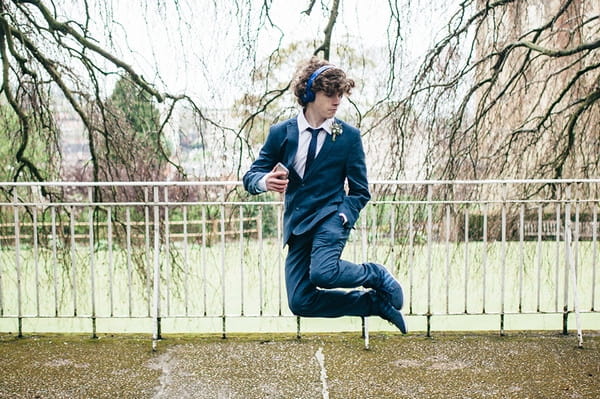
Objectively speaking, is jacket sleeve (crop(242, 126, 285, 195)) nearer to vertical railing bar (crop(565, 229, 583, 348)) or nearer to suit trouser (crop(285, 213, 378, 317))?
suit trouser (crop(285, 213, 378, 317))

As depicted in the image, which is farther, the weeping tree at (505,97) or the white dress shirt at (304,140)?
the weeping tree at (505,97)

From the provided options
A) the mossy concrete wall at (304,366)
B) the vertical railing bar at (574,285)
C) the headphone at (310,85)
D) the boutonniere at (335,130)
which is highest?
the headphone at (310,85)

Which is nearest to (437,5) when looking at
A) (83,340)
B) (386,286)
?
(386,286)

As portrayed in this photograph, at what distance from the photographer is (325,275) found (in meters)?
2.52

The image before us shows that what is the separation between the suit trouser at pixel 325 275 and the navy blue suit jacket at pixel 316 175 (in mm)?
56

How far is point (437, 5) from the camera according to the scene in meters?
4.91

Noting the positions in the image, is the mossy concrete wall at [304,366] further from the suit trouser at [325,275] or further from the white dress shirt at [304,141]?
the white dress shirt at [304,141]

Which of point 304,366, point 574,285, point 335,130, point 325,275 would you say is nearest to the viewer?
point 325,275

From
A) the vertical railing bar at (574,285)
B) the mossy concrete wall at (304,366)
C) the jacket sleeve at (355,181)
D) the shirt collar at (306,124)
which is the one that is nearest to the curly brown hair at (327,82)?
the shirt collar at (306,124)

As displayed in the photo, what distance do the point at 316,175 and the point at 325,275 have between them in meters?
0.42

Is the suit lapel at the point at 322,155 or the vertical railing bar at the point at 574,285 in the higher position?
the suit lapel at the point at 322,155

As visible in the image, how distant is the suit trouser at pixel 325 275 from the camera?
2.54 m

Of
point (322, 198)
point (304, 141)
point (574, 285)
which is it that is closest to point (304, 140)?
point (304, 141)

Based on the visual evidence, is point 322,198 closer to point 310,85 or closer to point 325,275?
point 325,275
